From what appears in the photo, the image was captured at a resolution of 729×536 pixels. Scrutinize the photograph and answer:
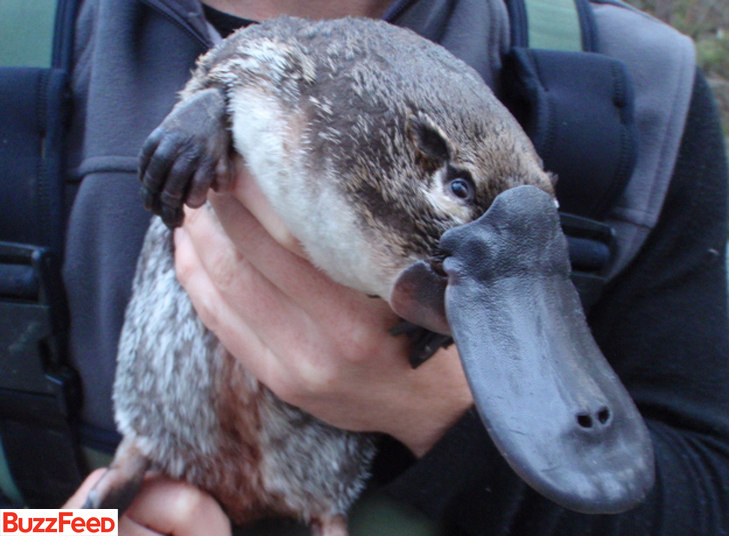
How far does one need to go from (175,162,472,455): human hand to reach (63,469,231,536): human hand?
0.23 meters

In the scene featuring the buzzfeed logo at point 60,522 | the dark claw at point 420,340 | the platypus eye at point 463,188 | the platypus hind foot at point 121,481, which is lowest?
the buzzfeed logo at point 60,522

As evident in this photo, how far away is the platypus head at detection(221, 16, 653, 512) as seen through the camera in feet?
1.85

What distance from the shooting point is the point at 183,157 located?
2.45 feet

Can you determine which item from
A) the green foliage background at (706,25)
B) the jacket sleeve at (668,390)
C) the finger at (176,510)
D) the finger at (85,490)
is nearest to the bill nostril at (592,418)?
the jacket sleeve at (668,390)

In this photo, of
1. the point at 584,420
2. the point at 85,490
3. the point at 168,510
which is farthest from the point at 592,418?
the point at 85,490

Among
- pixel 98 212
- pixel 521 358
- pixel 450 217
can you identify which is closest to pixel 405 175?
pixel 450 217

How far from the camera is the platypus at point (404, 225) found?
22.5 inches

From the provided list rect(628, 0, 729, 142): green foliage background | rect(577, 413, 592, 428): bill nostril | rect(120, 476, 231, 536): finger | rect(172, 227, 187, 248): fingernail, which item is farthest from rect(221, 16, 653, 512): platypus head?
rect(628, 0, 729, 142): green foliage background

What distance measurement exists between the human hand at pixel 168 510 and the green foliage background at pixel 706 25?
248 inches

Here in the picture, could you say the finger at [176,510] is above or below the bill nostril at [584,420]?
below

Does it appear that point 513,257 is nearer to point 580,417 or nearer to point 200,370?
point 580,417

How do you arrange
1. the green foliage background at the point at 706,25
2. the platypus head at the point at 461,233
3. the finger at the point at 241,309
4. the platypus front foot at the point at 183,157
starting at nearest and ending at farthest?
the platypus head at the point at 461,233 → the platypus front foot at the point at 183,157 → the finger at the point at 241,309 → the green foliage background at the point at 706,25

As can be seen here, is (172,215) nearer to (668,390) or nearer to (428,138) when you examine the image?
(428,138)

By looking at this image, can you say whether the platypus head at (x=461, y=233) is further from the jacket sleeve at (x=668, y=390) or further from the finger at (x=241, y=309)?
the jacket sleeve at (x=668, y=390)
